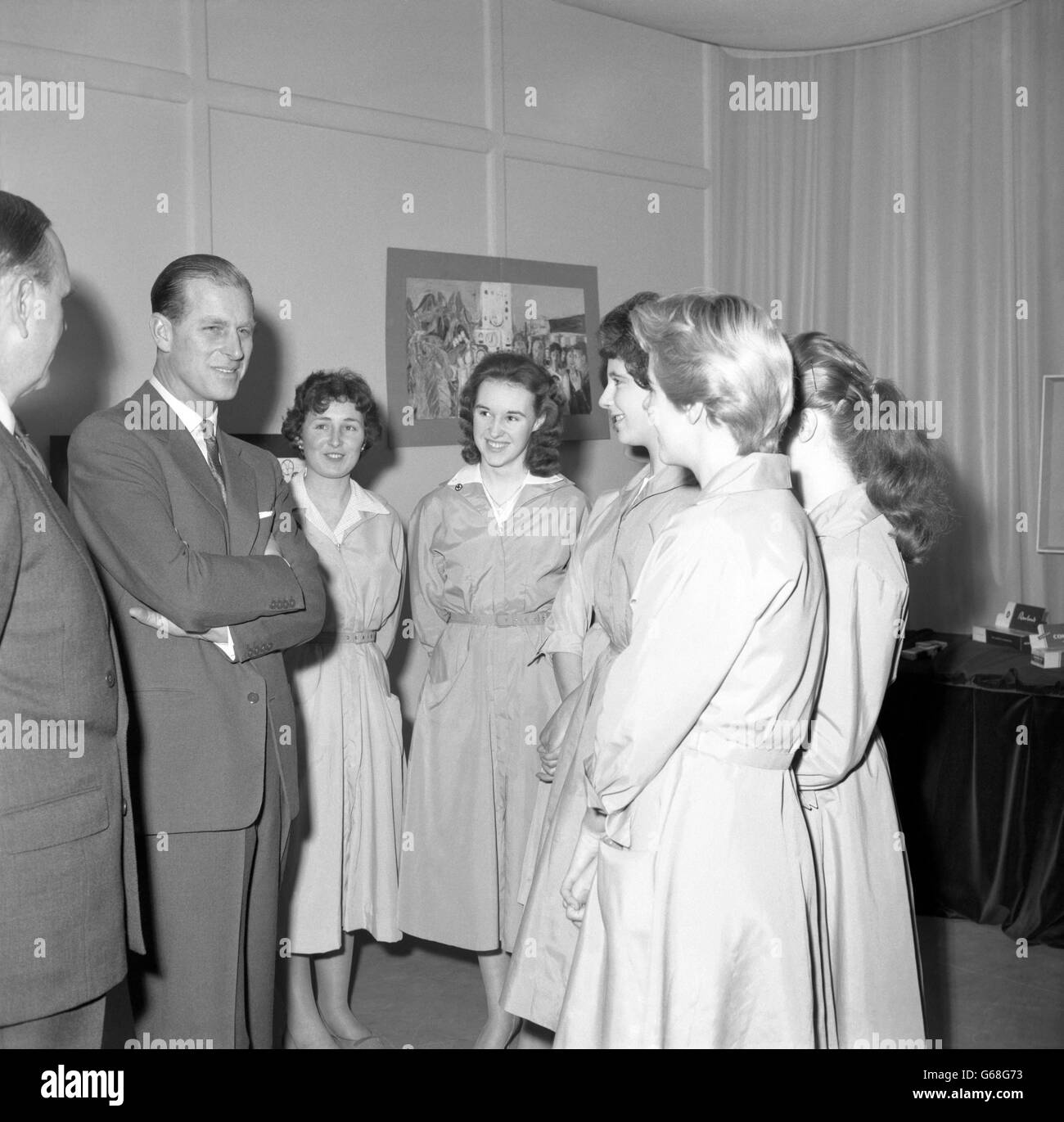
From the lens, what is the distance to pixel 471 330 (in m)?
4.93

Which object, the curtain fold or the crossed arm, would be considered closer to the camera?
the crossed arm

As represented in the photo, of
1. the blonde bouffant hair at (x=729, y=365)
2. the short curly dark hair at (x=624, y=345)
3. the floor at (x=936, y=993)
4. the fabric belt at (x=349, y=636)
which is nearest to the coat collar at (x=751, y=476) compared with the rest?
the blonde bouffant hair at (x=729, y=365)

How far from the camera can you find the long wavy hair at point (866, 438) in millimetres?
2322

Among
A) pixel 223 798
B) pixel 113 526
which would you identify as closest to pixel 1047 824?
pixel 223 798

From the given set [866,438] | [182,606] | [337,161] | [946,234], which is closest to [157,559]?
[182,606]

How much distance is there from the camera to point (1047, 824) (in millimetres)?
4020

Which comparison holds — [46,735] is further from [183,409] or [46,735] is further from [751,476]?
[751,476]

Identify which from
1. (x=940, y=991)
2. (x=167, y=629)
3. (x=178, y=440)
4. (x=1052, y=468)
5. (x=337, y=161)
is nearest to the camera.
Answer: (x=167, y=629)

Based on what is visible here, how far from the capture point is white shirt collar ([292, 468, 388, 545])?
3529 mm

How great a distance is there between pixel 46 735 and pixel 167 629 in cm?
65

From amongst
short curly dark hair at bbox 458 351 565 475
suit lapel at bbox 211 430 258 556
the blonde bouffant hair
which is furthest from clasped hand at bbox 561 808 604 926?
short curly dark hair at bbox 458 351 565 475

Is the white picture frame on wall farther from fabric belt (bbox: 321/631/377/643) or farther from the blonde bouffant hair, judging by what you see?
the blonde bouffant hair

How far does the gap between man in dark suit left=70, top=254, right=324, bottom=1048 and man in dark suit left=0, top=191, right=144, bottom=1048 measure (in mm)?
494
